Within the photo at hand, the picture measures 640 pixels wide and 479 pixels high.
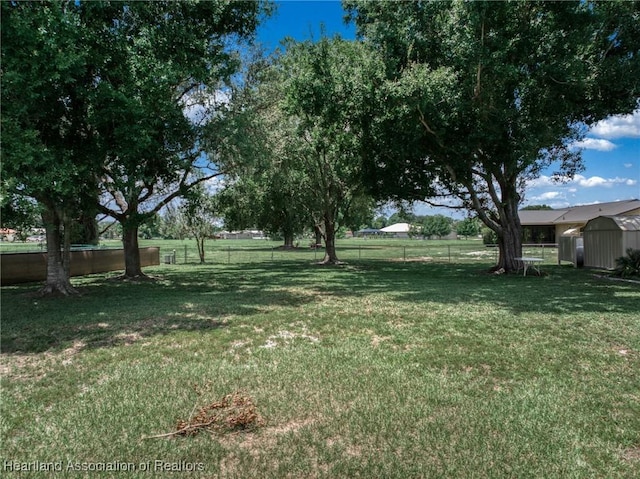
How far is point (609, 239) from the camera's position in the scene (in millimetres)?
16219

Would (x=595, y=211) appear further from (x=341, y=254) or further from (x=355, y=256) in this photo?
(x=341, y=254)

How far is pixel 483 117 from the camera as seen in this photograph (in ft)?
40.3

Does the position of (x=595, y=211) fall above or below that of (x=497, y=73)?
below

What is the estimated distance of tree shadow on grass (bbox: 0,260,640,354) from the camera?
6426 millimetres

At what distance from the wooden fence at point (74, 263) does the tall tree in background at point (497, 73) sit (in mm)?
11866

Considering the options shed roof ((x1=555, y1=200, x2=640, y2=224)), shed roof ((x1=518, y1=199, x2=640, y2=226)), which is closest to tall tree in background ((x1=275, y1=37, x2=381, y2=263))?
shed roof ((x1=555, y1=200, x2=640, y2=224))

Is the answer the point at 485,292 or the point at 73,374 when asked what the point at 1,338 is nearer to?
the point at 73,374

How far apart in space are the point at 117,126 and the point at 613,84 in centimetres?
1329

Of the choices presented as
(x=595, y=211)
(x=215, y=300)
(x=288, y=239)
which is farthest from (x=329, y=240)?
(x=595, y=211)

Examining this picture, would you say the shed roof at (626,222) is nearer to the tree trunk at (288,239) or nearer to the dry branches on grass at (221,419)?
the dry branches on grass at (221,419)

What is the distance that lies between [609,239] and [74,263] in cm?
2049

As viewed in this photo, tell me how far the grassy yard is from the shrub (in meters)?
6.75

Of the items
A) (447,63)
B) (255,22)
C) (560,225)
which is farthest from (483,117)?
(560,225)

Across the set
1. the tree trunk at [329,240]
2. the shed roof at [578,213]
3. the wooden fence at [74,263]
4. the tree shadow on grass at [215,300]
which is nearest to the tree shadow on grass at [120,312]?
the tree shadow on grass at [215,300]
